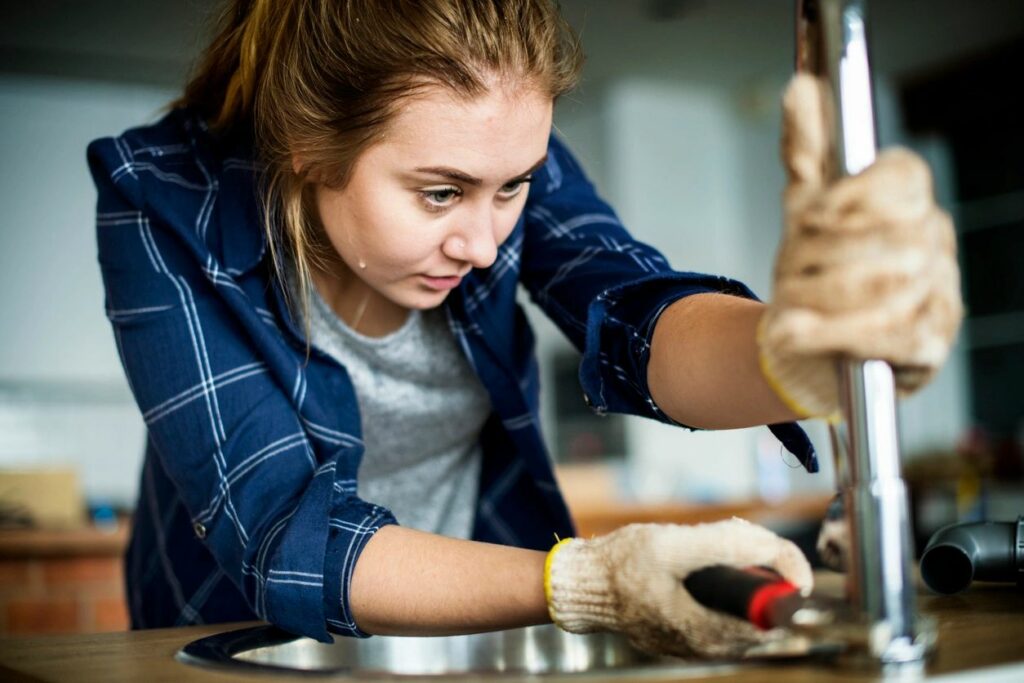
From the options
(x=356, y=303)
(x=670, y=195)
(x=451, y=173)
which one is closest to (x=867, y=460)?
(x=451, y=173)

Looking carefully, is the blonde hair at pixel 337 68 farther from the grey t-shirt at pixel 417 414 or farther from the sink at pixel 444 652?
the sink at pixel 444 652

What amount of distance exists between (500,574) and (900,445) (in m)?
0.29

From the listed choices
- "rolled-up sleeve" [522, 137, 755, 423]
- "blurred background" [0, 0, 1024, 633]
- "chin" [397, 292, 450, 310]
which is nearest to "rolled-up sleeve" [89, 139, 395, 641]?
"chin" [397, 292, 450, 310]

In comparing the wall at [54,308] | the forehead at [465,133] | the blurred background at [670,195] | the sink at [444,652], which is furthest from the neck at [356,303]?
the wall at [54,308]

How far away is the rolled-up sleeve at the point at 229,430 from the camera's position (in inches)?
30.5

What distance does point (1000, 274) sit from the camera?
16.9ft

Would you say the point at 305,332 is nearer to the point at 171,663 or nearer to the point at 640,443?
the point at 171,663

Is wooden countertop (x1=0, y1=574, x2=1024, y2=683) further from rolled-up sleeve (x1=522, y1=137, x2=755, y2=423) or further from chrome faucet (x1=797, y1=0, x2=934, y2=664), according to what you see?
rolled-up sleeve (x1=522, y1=137, x2=755, y2=423)

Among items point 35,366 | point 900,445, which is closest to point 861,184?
point 900,445

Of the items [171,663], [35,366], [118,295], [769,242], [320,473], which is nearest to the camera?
[171,663]

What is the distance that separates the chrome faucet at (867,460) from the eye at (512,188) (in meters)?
0.39

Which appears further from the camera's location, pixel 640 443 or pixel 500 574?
pixel 640 443

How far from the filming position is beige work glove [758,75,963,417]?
497 mm

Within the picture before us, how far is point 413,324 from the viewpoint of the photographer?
115cm
